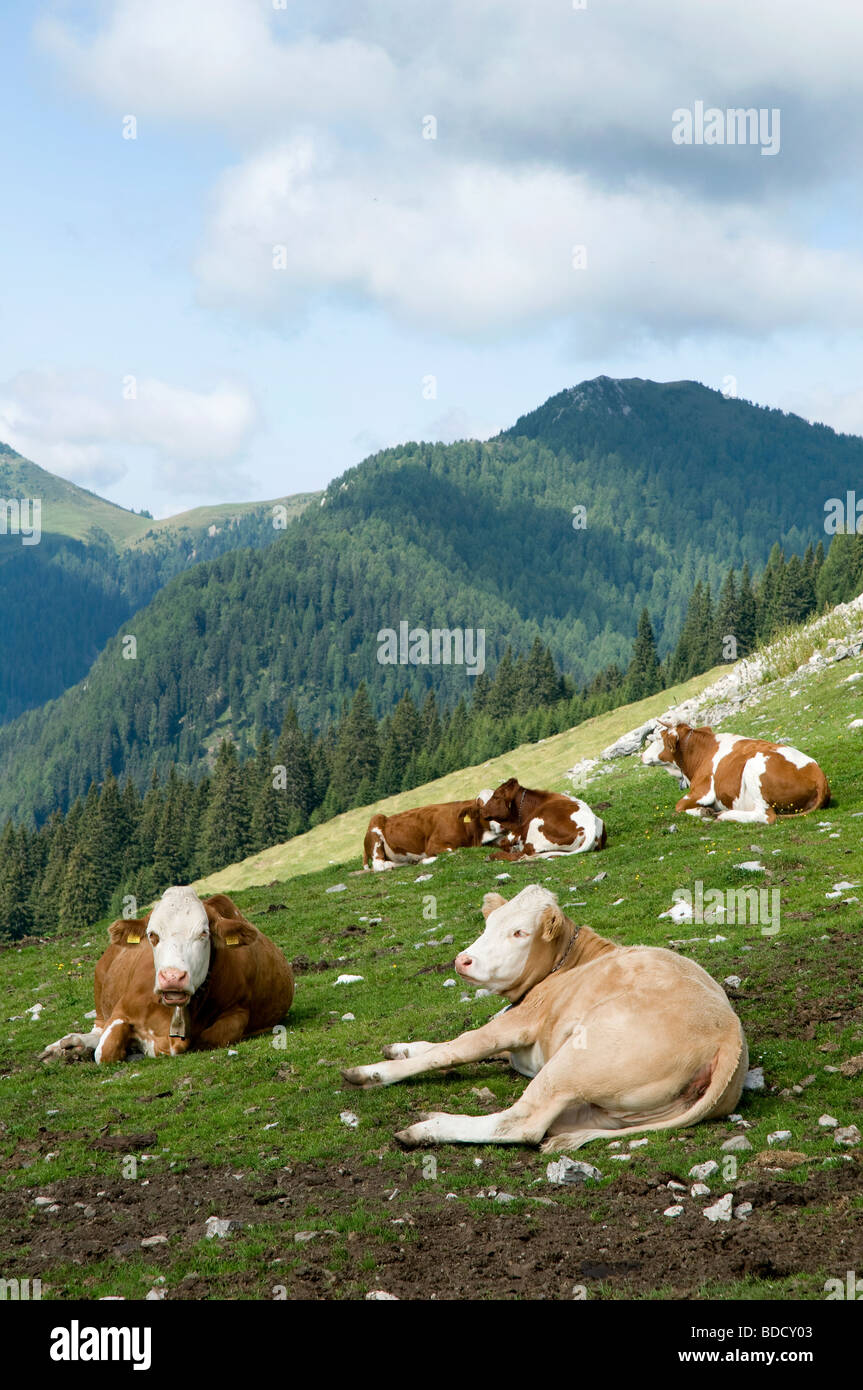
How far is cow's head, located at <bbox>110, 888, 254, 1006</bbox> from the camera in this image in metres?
10.6

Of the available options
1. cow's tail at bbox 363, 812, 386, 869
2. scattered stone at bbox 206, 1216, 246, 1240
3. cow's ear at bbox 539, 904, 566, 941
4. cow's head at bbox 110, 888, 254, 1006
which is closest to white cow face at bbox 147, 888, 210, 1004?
cow's head at bbox 110, 888, 254, 1006

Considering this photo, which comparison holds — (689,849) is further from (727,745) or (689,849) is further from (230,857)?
(230,857)

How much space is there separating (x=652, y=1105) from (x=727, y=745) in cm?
1543

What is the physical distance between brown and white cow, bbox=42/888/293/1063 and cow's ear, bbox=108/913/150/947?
1 cm

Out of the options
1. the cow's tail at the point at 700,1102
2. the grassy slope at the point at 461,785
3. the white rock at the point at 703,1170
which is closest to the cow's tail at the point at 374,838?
the cow's tail at the point at 700,1102

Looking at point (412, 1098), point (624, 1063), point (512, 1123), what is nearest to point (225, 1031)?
point (412, 1098)

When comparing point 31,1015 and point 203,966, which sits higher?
point 203,966

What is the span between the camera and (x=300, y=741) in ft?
427

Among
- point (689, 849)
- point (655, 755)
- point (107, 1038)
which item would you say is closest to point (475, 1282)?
point (107, 1038)

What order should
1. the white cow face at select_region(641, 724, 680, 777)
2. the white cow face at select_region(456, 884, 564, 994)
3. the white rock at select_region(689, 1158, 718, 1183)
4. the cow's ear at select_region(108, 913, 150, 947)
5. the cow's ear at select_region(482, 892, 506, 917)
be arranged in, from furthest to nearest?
the white cow face at select_region(641, 724, 680, 777) < the cow's ear at select_region(108, 913, 150, 947) < the cow's ear at select_region(482, 892, 506, 917) < the white cow face at select_region(456, 884, 564, 994) < the white rock at select_region(689, 1158, 718, 1183)

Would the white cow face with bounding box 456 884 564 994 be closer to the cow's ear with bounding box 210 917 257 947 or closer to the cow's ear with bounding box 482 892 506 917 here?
the cow's ear with bounding box 482 892 506 917

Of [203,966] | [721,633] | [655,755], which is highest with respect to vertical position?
[721,633]

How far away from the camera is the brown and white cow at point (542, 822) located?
22.6 metres

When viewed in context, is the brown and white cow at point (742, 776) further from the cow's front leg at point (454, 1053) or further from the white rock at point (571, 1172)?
the white rock at point (571, 1172)
